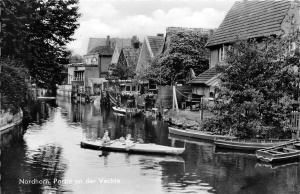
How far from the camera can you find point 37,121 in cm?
4428

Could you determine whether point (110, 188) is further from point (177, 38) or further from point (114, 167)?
point (177, 38)

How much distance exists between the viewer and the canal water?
18.9m

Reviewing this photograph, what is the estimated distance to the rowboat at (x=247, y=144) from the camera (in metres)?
27.7

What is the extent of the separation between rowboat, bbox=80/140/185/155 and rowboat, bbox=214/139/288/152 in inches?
137

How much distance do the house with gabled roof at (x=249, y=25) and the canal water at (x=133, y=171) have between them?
8568 millimetres

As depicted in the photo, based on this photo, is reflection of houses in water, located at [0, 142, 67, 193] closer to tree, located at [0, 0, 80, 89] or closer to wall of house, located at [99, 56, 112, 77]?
tree, located at [0, 0, 80, 89]

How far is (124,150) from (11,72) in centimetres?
784

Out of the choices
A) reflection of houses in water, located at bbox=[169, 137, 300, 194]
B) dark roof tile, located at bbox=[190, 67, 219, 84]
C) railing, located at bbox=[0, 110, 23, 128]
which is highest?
dark roof tile, located at bbox=[190, 67, 219, 84]

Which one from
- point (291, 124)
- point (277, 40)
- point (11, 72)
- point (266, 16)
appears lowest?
point (291, 124)

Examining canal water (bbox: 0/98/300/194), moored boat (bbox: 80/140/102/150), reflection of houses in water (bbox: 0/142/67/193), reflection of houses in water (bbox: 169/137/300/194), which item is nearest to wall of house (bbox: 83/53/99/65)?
canal water (bbox: 0/98/300/194)

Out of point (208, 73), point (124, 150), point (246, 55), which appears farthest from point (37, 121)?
point (246, 55)

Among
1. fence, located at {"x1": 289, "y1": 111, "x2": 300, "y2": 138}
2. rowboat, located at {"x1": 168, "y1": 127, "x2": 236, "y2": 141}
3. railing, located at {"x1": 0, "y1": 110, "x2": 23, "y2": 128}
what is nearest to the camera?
fence, located at {"x1": 289, "y1": 111, "x2": 300, "y2": 138}

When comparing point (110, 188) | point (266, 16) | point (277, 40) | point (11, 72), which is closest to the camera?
point (110, 188)

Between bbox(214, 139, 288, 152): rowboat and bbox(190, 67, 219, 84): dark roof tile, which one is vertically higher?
bbox(190, 67, 219, 84): dark roof tile
